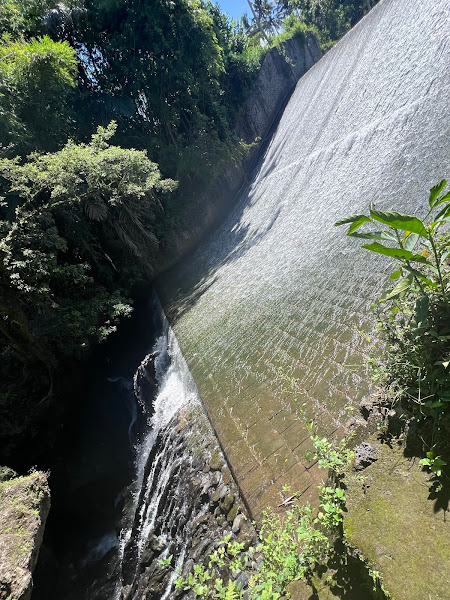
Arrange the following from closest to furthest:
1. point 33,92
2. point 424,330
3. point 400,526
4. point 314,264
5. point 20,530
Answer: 1. point 400,526
2. point 424,330
3. point 20,530
4. point 314,264
5. point 33,92

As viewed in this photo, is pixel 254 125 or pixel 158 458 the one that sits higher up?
Answer: pixel 254 125

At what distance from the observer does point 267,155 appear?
1306 cm

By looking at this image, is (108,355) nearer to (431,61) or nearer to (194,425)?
(194,425)

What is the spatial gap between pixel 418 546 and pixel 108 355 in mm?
8088

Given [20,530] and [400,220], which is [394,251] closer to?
[400,220]

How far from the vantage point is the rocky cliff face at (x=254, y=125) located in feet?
40.3

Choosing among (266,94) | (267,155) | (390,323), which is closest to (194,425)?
(390,323)

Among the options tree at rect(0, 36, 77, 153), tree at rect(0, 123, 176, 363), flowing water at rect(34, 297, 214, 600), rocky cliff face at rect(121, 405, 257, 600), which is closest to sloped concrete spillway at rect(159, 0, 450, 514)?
rocky cliff face at rect(121, 405, 257, 600)

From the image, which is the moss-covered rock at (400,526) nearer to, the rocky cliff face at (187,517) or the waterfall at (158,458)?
the rocky cliff face at (187,517)

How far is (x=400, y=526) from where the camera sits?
128 cm

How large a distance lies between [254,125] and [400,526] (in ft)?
56.8

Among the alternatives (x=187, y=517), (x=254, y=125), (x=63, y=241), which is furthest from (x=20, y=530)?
(x=254, y=125)

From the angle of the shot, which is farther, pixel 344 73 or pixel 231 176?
pixel 231 176

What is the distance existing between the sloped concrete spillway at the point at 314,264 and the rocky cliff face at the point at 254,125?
2.35 m
